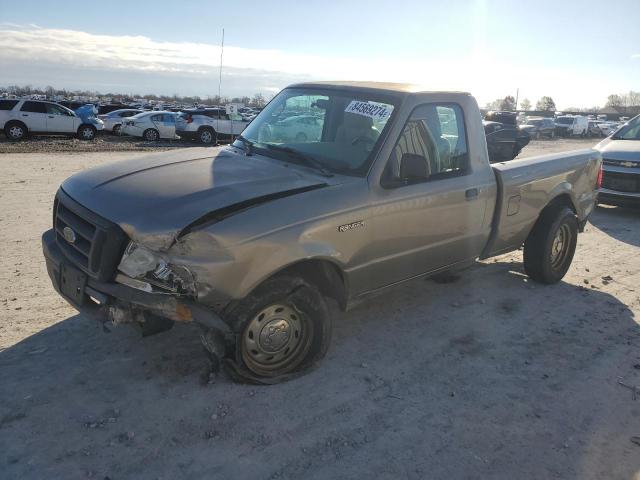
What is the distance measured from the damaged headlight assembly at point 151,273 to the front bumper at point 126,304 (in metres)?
0.05

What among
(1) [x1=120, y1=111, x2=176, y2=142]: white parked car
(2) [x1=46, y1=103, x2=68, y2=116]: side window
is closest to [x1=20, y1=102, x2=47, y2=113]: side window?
(2) [x1=46, y1=103, x2=68, y2=116]: side window

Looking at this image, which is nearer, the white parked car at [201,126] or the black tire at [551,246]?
the black tire at [551,246]

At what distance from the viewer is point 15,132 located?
2088 cm

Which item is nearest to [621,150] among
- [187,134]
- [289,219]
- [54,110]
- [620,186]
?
[620,186]

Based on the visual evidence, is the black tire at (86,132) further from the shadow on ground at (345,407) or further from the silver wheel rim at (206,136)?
the shadow on ground at (345,407)

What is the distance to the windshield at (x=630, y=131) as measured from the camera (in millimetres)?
10758

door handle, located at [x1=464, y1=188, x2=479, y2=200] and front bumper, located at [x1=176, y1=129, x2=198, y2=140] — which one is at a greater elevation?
door handle, located at [x1=464, y1=188, x2=479, y2=200]

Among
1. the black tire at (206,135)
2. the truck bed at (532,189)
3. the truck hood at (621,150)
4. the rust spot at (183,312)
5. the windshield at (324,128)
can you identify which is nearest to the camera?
the rust spot at (183,312)

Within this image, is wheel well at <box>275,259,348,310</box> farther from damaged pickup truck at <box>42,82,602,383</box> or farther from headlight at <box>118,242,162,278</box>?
headlight at <box>118,242,162,278</box>

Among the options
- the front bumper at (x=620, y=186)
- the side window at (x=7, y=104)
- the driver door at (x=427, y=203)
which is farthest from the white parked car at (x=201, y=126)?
the driver door at (x=427, y=203)

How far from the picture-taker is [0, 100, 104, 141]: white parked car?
2075 centimetres

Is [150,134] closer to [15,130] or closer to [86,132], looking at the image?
[86,132]

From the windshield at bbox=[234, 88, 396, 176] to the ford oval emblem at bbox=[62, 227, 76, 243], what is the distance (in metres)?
1.62

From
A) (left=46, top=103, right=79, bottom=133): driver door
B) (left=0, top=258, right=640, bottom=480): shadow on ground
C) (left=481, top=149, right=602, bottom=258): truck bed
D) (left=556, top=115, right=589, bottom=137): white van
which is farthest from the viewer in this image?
(left=556, top=115, right=589, bottom=137): white van
